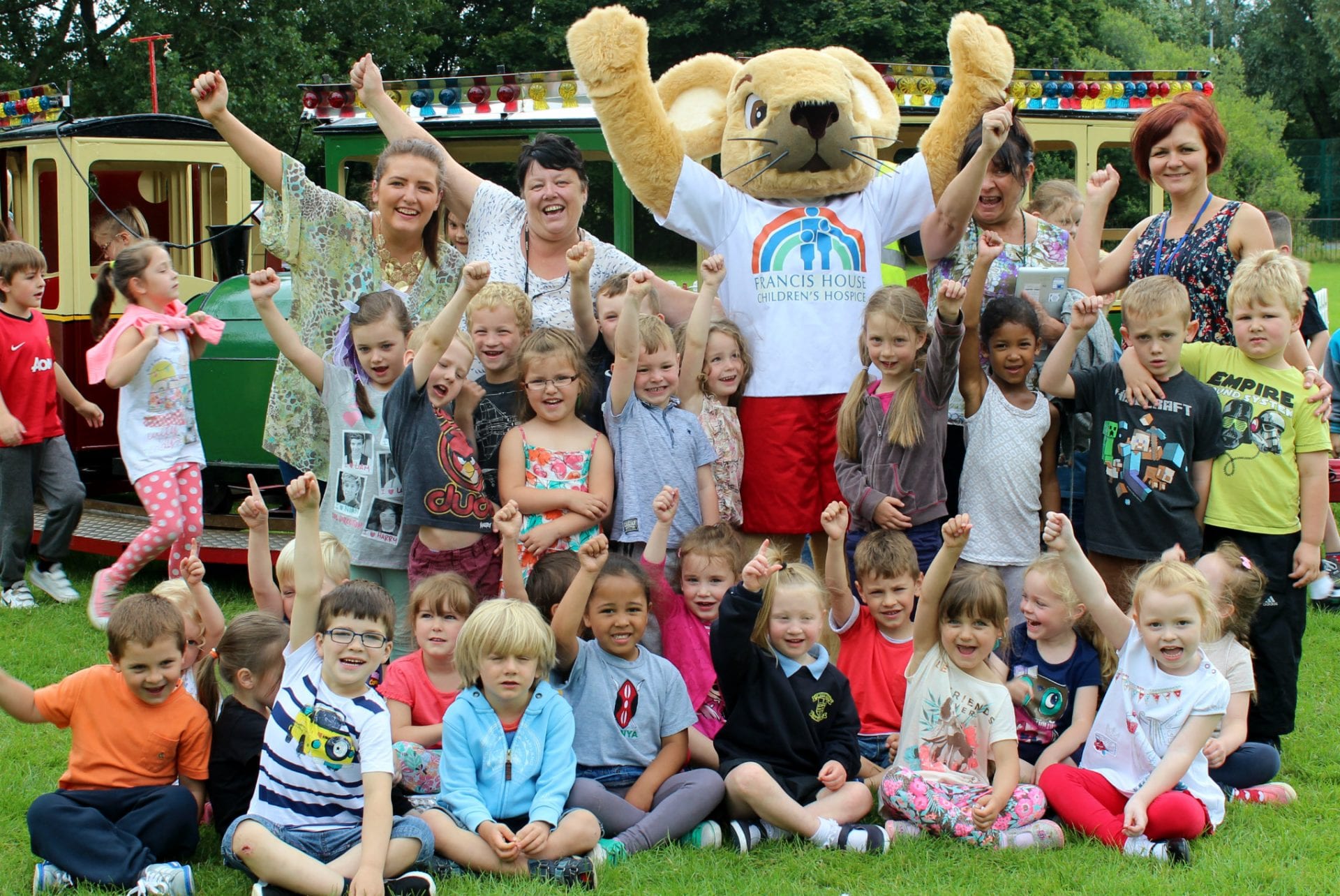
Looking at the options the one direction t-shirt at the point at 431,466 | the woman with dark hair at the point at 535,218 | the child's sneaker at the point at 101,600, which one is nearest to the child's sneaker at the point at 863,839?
the one direction t-shirt at the point at 431,466

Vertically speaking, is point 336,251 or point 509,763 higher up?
point 336,251

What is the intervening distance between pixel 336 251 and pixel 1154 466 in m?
2.92

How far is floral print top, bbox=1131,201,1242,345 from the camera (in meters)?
4.63

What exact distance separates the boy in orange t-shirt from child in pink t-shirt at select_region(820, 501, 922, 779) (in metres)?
1.97

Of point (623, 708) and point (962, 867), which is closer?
point (962, 867)

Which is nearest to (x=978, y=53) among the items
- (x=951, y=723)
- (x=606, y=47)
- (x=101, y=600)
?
(x=606, y=47)

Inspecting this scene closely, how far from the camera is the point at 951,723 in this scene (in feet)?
12.8

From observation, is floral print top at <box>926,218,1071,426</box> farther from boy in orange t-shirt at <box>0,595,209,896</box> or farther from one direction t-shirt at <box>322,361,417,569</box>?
boy in orange t-shirt at <box>0,595,209,896</box>

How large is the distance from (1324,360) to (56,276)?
7.53 metres

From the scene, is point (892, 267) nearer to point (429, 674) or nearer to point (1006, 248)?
point (1006, 248)

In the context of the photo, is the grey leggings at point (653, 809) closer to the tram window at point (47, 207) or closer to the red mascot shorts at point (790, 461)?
the red mascot shorts at point (790, 461)

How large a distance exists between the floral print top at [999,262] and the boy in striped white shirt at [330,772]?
7.51 feet

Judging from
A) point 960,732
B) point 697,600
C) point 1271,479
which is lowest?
point 960,732

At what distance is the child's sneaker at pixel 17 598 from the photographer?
6656 mm
